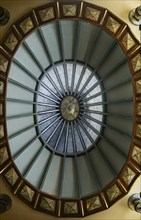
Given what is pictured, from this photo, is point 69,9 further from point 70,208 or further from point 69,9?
point 70,208

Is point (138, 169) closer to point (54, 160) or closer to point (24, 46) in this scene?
point (54, 160)

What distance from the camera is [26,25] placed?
7301 millimetres

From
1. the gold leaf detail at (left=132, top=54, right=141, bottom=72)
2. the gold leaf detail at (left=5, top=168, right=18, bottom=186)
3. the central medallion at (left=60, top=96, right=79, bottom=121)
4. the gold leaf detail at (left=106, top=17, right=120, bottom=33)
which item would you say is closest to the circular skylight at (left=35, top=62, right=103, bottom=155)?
the central medallion at (left=60, top=96, right=79, bottom=121)

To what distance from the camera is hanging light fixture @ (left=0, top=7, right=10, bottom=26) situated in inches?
283

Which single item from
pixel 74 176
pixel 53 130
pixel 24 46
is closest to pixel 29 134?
pixel 53 130

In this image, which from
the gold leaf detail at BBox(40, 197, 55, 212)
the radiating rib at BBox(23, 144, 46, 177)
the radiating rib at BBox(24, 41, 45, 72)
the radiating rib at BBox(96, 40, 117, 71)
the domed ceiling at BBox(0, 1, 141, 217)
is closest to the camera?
the domed ceiling at BBox(0, 1, 141, 217)

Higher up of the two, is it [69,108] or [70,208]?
[69,108]

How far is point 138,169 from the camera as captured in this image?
25.3 feet

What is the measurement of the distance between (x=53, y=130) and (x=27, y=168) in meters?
1.22

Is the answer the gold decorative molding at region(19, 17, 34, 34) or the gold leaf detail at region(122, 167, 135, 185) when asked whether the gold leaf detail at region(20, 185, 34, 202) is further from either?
the gold decorative molding at region(19, 17, 34, 34)

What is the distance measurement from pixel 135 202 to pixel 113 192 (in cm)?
54

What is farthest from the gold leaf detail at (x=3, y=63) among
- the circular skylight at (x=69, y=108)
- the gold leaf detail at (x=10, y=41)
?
the circular skylight at (x=69, y=108)

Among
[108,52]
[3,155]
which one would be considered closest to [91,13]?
[108,52]

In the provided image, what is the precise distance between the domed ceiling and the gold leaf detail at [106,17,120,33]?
0.02 meters
